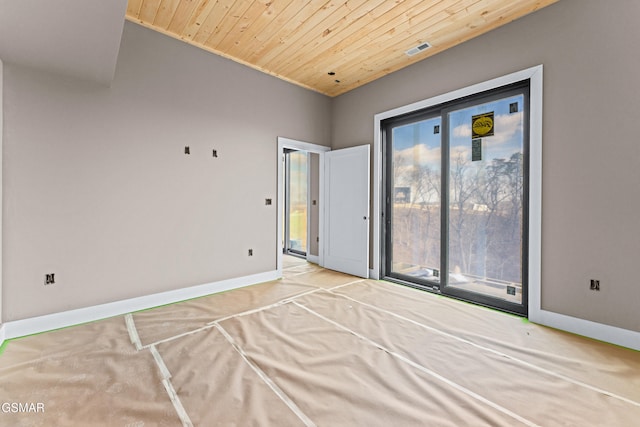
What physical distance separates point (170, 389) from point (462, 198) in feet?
11.1

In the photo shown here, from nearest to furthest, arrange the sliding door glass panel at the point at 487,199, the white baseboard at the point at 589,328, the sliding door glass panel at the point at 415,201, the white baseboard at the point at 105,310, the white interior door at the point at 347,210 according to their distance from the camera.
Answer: the white baseboard at the point at 589,328 < the white baseboard at the point at 105,310 < the sliding door glass panel at the point at 487,199 < the sliding door glass panel at the point at 415,201 < the white interior door at the point at 347,210

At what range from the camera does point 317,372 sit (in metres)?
1.94

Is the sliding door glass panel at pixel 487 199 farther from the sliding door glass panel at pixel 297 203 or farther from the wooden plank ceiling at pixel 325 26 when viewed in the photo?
the sliding door glass panel at pixel 297 203

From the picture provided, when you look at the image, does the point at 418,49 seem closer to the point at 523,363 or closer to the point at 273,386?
the point at 523,363

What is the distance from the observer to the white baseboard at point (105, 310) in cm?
244

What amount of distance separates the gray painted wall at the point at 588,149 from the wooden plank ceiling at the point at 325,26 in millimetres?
381

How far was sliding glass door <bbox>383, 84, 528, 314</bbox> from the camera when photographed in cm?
304

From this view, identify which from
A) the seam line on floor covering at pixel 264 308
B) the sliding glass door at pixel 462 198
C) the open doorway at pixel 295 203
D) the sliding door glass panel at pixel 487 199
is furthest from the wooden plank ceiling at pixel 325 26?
the seam line on floor covering at pixel 264 308

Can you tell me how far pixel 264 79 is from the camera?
4078 millimetres

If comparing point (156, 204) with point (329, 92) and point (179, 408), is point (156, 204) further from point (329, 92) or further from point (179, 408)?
point (329, 92)

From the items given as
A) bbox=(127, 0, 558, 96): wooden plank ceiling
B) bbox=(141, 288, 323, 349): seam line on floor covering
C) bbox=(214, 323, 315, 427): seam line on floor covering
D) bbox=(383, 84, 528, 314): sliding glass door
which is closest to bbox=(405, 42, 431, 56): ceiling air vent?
bbox=(127, 0, 558, 96): wooden plank ceiling

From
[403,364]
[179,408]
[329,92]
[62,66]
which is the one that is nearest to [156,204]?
[62,66]

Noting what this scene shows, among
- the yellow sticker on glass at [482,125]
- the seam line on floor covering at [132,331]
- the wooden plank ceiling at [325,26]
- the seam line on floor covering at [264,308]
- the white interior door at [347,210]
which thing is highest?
the wooden plank ceiling at [325,26]

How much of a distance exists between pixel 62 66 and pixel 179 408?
2.92 meters
